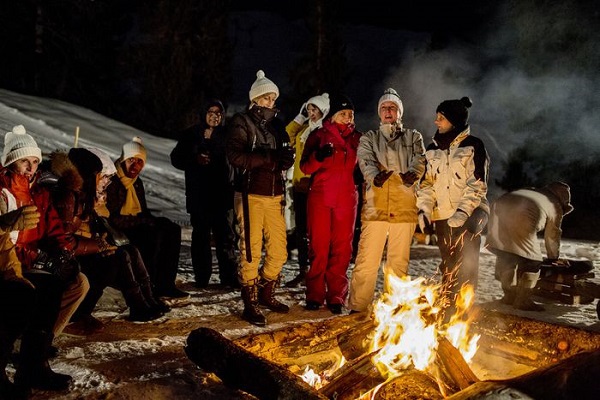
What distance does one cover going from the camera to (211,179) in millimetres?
6719

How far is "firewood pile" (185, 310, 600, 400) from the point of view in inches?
112

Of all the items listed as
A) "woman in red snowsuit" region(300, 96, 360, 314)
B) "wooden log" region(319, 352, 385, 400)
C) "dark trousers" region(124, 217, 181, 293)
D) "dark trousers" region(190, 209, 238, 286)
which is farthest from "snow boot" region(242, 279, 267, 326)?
"wooden log" region(319, 352, 385, 400)

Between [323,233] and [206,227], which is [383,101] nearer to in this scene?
[323,233]

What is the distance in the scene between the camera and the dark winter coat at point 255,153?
18.1 feet

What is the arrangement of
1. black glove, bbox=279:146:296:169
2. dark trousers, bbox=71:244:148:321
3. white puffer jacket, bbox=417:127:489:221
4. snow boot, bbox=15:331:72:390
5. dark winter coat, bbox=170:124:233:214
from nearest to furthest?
snow boot, bbox=15:331:72:390 < dark trousers, bbox=71:244:148:321 < white puffer jacket, bbox=417:127:489:221 < black glove, bbox=279:146:296:169 < dark winter coat, bbox=170:124:233:214

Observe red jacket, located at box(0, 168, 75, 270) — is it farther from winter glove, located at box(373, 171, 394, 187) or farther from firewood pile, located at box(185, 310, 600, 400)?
winter glove, located at box(373, 171, 394, 187)

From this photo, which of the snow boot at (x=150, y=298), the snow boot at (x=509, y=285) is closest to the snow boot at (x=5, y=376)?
the snow boot at (x=150, y=298)

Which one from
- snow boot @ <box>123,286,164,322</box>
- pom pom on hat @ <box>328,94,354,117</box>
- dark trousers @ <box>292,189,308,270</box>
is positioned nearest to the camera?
snow boot @ <box>123,286,164,322</box>

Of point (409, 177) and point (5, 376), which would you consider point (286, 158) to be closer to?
point (409, 177)

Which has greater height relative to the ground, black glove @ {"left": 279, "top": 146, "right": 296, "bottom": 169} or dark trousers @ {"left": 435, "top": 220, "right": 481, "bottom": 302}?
black glove @ {"left": 279, "top": 146, "right": 296, "bottom": 169}

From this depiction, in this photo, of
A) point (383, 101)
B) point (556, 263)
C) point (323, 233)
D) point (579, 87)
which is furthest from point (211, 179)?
point (579, 87)

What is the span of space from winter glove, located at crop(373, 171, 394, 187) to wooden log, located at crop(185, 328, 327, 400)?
7.86ft

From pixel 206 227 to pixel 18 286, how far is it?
10.1 ft

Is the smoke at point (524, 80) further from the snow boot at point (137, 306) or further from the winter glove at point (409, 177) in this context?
the snow boot at point (137, 306)
